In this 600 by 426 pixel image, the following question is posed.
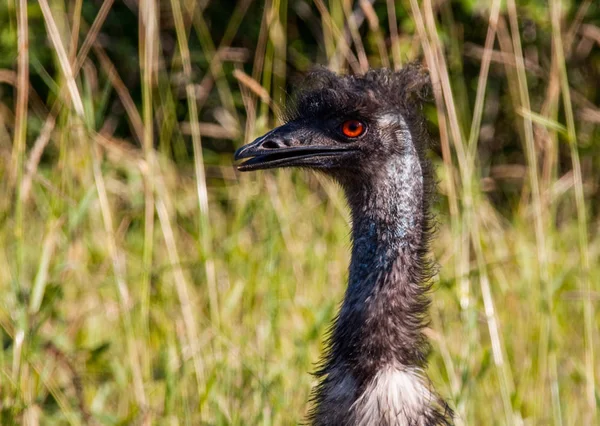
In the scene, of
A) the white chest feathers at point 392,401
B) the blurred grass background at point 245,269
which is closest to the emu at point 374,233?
the white chest feathers at point 392,401

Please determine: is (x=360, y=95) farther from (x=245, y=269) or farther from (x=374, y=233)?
(x=245, y=269)

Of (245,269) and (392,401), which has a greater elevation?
(245,269)

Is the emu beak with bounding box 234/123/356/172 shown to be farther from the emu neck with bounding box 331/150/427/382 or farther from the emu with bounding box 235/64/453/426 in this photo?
the emu neck with bounding box 331/150/427/382

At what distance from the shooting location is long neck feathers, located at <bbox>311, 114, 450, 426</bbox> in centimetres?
267

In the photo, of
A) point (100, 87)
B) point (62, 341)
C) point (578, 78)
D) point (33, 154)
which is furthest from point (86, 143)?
point (578, 78)

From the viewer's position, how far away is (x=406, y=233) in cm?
274

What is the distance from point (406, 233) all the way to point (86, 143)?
5.11 ft

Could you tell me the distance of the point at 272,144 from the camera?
2793 mm

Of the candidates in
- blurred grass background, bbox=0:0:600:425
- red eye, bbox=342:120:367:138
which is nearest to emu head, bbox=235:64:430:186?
red eye, bbox=342:120:367:138

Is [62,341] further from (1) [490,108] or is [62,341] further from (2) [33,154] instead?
(1) [490,108]

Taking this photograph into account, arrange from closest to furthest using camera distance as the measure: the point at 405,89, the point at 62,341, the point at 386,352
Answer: the point at 386,352, the point at 405,89, the point at 62,341

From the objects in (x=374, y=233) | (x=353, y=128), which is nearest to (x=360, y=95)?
(x=353, y=128)

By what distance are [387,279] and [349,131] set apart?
430 millimetres

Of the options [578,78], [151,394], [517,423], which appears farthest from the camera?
[578,78]
